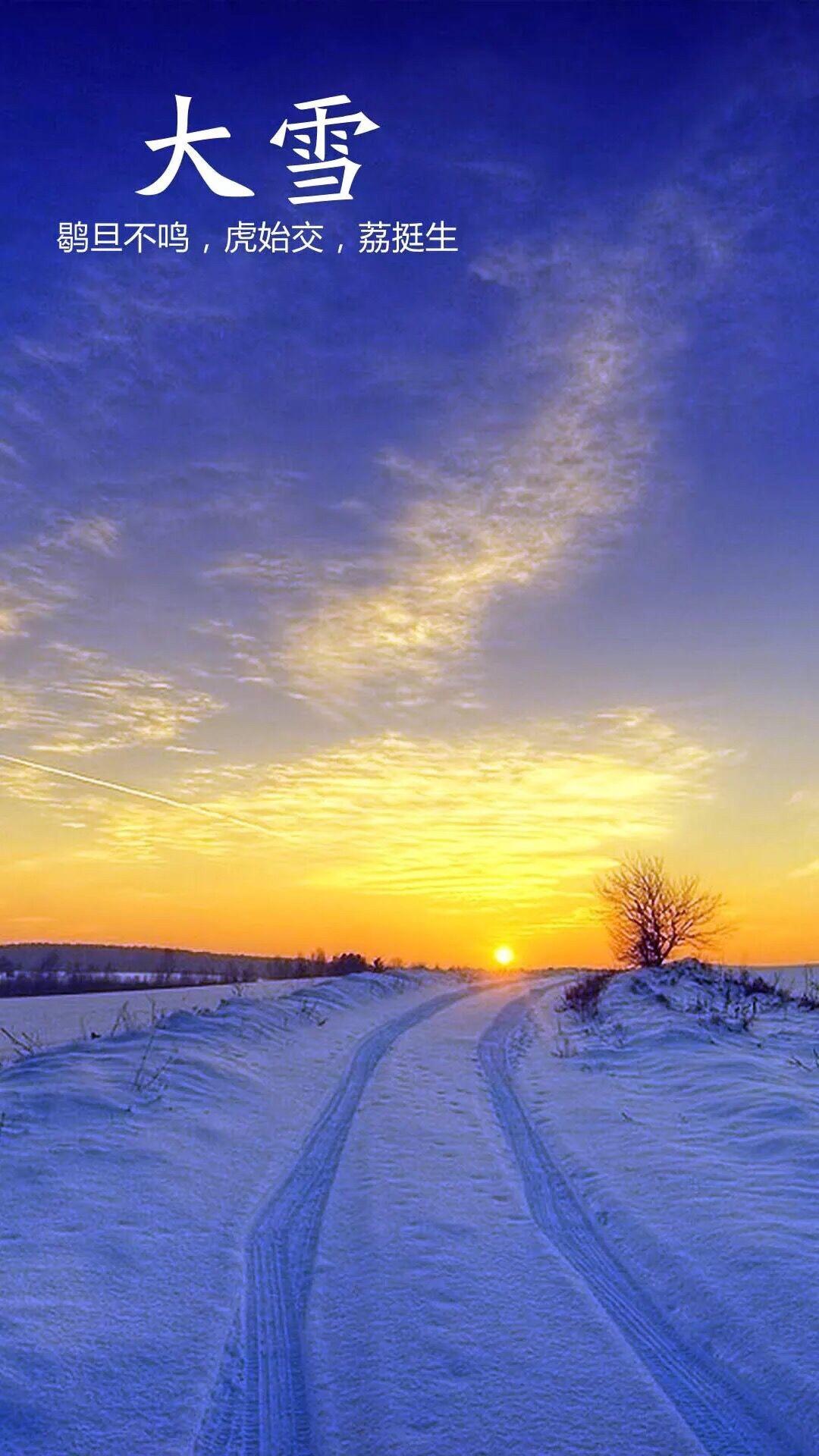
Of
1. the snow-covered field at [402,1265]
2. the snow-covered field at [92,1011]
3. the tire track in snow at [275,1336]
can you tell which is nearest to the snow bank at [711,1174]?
the snow-covered field at [402,1265]

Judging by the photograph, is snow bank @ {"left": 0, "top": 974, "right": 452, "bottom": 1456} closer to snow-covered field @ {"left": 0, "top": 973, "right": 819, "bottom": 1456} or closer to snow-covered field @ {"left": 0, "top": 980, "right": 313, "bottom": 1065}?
snow-covered field @ {"left": 0, "top": 973, "right": 819, "bottom": 1456}

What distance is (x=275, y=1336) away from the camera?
4.48 meters

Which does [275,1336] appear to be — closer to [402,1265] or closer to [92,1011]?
[402,1265]

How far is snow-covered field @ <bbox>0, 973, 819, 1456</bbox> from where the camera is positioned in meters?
3.71

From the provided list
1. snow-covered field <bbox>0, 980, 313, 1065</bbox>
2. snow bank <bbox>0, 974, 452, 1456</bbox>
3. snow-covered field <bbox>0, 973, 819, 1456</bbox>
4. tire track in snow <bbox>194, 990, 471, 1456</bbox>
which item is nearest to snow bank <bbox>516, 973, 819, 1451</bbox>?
snow-covered field <bbox>0, 973, 819, 1456</bbox>

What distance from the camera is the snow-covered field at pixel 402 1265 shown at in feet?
12.2

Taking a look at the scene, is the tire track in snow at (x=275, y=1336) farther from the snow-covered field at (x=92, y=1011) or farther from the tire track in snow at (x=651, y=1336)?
the snow-covered field at (x=92, y=1011)

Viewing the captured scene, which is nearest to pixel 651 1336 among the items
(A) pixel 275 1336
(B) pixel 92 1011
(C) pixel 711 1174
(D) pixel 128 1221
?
(A) pixel 275 1336

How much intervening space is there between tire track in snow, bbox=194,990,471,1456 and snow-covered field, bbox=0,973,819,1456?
0.02m

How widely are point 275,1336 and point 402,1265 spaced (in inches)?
39.9

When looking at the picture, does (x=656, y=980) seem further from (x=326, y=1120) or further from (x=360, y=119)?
(x=360, y=119)

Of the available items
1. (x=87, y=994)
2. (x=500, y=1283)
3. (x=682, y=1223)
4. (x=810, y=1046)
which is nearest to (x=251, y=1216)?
(x=500, y=1283)

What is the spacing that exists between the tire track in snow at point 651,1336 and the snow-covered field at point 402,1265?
0.06 feet

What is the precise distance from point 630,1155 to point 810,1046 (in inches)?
331
